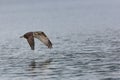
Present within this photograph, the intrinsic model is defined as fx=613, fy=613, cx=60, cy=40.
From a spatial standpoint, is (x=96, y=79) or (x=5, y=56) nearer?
(x=96, y=79)

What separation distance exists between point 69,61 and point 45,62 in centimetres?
139

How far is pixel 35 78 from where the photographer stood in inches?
1152

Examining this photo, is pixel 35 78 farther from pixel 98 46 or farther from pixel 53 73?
pixel 98 46

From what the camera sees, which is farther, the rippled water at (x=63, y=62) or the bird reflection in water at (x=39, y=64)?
the bird reflection in water at (x=39, y=64)

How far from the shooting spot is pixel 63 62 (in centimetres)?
3478

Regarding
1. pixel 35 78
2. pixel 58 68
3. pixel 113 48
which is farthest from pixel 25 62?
pixel 113 48

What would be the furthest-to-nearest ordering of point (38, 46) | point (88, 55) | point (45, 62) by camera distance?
point (38, 46) < point (88, 55) < point (45, 62)

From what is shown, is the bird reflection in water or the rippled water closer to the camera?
the rippled water

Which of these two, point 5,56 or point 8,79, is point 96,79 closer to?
point 8,79

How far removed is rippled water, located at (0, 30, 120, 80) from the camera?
29777 millimetres

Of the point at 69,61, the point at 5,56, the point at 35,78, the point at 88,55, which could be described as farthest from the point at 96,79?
the point at 5,56

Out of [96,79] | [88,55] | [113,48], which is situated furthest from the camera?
[113,48]

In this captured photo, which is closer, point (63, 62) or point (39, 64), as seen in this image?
point (39, 64)

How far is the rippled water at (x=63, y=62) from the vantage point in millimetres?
29777
